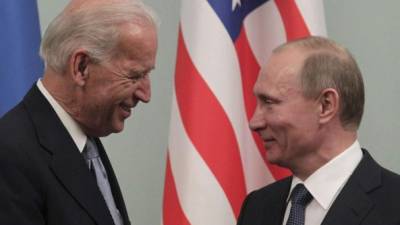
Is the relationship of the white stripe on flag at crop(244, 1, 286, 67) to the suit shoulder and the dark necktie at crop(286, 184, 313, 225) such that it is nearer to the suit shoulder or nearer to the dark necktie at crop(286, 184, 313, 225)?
the suit shoulder

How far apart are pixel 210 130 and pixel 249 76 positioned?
20 centimetres

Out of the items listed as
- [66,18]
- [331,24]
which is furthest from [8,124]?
[331,24]

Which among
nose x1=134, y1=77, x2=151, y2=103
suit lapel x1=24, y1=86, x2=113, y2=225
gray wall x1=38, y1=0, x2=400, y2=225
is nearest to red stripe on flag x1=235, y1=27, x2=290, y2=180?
gray wall x1=38, y1=0, x2=400, y2=225

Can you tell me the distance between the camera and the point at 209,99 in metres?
2.42

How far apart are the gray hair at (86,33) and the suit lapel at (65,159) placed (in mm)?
81

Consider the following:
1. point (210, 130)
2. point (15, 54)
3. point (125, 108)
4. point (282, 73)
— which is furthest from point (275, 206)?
point (15, 54)

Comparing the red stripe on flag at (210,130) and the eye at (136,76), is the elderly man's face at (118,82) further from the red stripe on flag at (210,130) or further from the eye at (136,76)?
the red stripe on flag at (210,130)

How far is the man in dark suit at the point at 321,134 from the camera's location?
1713 millimetres

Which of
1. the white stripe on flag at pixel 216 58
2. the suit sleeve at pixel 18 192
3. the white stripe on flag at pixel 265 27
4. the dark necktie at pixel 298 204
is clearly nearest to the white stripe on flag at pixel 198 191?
the white stripe on flag at pixel 216 58

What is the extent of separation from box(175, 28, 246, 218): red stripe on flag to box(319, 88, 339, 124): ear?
70cm

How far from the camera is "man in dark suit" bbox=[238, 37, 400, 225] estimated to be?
5.62 feet

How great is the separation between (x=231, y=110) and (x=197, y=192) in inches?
9.6

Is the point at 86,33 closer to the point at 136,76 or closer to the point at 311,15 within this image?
the point at 136,76

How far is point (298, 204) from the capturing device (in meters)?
1.75
